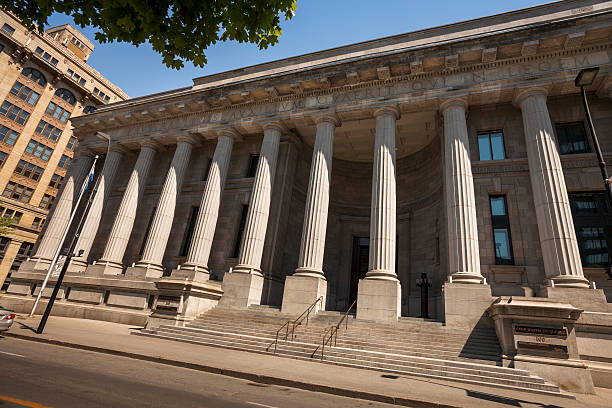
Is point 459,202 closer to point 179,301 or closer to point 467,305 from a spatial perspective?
point 467,305

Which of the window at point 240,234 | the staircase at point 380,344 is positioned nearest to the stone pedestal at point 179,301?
the staircase at point 380,344

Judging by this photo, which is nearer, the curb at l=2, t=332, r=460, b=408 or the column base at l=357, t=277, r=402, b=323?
the curb at l=2, t=332, r=460, b=408

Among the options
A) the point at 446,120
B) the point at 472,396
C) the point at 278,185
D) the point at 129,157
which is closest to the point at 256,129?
the point at 278,185

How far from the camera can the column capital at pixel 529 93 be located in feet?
51.2

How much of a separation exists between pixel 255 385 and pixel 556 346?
9110 millimetres

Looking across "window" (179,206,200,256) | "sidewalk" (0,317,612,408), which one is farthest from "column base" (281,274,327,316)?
"window" (179,206,200,256)

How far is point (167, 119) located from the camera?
24.4 meters

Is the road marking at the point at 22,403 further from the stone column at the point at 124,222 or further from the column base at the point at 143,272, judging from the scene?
the stone column at the point at 124,222

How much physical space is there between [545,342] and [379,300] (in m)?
5.92

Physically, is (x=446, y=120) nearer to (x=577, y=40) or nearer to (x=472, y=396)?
(x=577, y=40)

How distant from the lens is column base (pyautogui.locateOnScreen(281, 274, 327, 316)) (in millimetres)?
15219

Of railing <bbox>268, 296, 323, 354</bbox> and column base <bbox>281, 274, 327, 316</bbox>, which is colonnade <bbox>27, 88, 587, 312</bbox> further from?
railing <bbox>268, 296, 323, 354</bbox>

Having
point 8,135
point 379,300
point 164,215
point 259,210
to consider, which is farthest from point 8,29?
point 379,300

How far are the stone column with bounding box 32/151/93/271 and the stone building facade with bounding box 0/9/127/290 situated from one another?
19.3 metres
